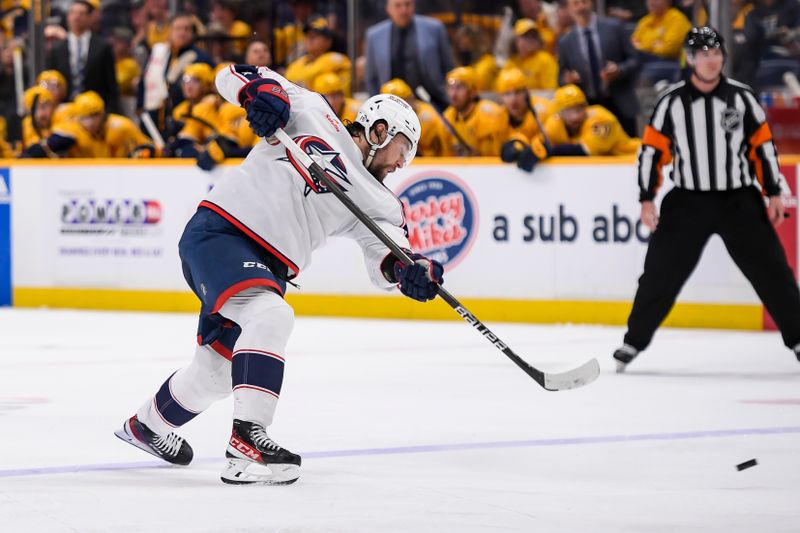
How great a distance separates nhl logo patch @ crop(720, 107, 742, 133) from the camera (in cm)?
689

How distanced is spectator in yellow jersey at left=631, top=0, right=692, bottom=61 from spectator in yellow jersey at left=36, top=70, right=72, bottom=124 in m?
4.25

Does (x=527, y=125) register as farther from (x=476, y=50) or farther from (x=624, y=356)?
(x=624, y=356)

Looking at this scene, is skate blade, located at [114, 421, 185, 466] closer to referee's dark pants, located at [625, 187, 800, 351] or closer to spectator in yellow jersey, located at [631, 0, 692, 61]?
referee's dark pants, located at [625, 187, 800, 351]

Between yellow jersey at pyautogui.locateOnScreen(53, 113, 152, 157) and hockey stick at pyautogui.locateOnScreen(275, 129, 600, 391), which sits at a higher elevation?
hockey stick at pyautogui.locateOnScreen(275, 129, 600, 391)

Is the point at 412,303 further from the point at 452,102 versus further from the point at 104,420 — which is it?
the point at 104,420

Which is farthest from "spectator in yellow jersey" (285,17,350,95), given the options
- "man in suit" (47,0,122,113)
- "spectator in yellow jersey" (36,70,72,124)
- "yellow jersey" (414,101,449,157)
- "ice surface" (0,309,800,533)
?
"ice surface" (0,309,800,533)

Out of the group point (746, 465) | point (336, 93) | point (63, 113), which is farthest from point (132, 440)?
point (63, 113)

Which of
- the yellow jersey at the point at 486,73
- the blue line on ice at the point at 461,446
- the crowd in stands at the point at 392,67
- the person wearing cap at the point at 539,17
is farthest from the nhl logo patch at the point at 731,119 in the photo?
the person wearing cap at the point at 539,17

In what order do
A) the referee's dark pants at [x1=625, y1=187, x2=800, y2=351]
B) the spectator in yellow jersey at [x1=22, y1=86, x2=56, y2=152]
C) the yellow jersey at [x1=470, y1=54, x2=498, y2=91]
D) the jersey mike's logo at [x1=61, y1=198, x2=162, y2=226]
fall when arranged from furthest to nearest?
the spectator in yellow jersey at [x1=22, y1=86, x2=56, y2=152], the yellow jersey at [x1=470, y1=54, x2=498, y2=91], the jersey mike's logo at [x1=61, y1=198, x2=162, y2=226], the referee's dark pants at [x1=625, y1=187, x2=800, y2=351]

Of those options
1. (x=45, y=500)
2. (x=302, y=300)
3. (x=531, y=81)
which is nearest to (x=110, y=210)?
(x=302, y=300)

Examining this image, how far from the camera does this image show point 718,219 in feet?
22.6

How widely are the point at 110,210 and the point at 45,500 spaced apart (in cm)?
676

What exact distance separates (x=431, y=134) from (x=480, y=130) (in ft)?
1.14

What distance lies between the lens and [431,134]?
9914 millimetres
